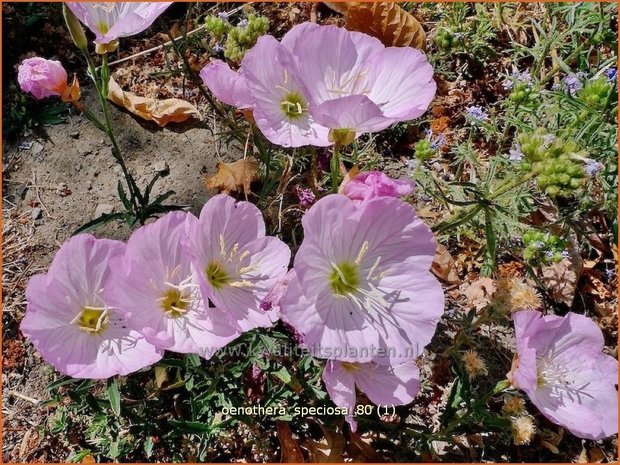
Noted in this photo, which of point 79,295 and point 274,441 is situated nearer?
point 79,295

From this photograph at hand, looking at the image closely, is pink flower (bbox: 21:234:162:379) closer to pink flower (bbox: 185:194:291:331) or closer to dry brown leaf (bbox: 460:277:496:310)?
pink flower (bbox: 185:194:291:331)

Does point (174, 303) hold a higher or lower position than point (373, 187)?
lower

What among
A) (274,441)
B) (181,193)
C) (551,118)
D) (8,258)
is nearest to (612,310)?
(551,118)

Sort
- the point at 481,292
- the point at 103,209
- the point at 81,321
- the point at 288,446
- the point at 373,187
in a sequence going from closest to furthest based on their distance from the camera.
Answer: the point at 373,187
the point at 81,321
the point at 288,446
the point at 481,292
the point at 103,209

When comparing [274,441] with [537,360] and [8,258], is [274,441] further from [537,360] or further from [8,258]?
[8,258]

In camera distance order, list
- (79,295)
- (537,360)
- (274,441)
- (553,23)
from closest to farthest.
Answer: (79,295) < (537,360) < (274,441) < (553,23)

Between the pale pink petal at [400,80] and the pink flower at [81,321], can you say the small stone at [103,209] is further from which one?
the pale pink petal at [400,80]

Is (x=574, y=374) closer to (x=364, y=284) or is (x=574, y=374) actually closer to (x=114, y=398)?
(x=364, y=284)

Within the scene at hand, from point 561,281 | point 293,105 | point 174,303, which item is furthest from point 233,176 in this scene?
point 561,281
